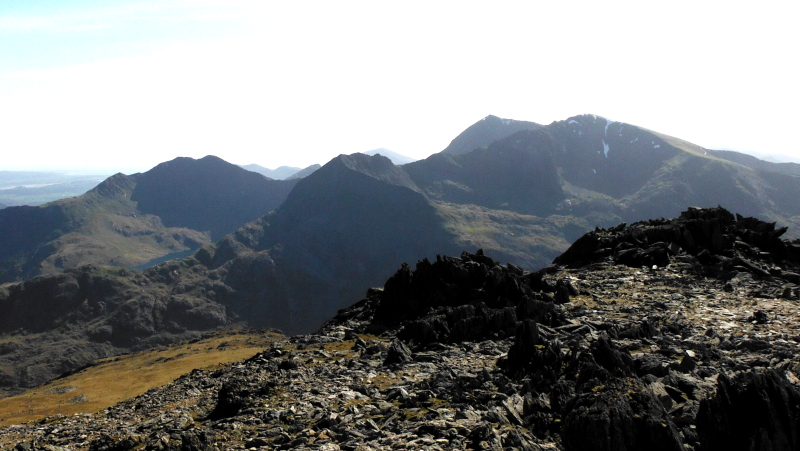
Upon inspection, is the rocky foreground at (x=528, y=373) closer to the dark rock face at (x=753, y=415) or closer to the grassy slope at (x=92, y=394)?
the dark rock face at (x=753, y=415)

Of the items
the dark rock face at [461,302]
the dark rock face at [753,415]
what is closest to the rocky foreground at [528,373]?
the dark rock face at [753,415]

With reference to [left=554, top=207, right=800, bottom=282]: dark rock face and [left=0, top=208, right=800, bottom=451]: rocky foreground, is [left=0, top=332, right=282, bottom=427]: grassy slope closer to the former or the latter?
[left=0, top=208, right=800, bottom=451]: rocky foreground

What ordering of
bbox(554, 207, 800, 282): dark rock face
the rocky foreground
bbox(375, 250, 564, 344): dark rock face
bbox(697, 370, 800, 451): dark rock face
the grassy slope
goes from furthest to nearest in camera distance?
the grassy slope → bbox(554, 207, 800, 282): dark rock face → bbox(375, 250, 564, 344): dark rock face → the rocky foreground → bbox(697, 370, 800, 451): dark rock face

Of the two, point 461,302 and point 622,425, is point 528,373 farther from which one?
point 461,302

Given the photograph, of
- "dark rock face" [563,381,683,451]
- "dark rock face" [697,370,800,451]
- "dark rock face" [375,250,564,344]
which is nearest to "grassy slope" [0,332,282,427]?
"dark rock face" [375,250,564,344]

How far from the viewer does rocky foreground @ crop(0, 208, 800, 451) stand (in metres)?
18.4

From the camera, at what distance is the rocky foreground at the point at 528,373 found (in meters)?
18.4

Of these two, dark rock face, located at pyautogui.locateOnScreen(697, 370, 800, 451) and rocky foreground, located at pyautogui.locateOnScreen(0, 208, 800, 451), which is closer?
dark rock face, located at pyautogui.locateOnScreen(697, 370, 800, 451)

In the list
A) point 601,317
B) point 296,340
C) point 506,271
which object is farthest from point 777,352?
point 296,340

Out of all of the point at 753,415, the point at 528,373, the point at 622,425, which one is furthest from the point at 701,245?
the point at 622,425

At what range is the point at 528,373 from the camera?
27547mm

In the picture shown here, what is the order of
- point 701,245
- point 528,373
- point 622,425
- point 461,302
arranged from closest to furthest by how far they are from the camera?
point 622,425, point 528,373, point 461,302, point 701,245

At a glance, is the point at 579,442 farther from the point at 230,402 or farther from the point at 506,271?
the point at 506,271

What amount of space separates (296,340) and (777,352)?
1654 inches
